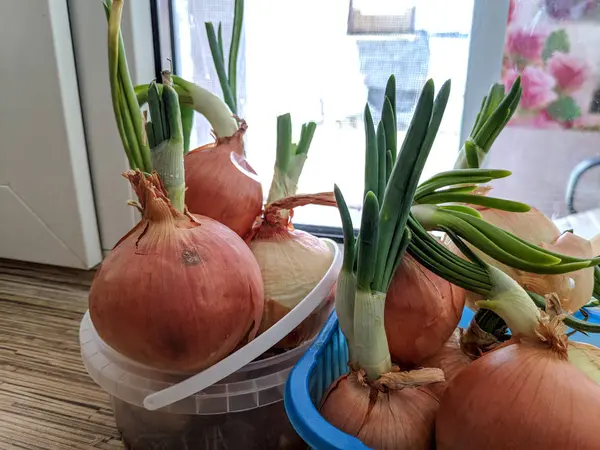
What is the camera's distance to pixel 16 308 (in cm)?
72

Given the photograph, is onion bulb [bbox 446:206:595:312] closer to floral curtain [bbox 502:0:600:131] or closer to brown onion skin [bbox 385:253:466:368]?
brown onion skin [bbox 385:253:466:368]

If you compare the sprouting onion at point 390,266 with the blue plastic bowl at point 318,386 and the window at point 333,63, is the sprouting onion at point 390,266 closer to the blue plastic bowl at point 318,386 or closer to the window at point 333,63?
the blue plastic bowl at point 318,386

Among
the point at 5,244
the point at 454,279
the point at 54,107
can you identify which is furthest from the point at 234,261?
the point at 5,244

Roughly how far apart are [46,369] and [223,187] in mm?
338

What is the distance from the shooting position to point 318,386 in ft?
1.34

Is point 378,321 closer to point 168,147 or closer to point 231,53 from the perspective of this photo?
point 168,147

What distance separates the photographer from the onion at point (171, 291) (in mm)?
354

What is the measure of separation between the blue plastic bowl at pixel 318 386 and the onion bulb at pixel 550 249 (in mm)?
116

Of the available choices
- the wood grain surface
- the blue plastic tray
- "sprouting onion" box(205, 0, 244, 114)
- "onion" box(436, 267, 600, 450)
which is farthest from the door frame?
"onion" box(436, 267, 600, 450)

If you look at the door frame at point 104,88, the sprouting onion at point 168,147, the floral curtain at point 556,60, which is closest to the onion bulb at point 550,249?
the sprouting onion at point 168,147

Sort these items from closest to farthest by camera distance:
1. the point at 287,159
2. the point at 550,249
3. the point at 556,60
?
the point at 550,249, the point at 287,159, the point at 556,60

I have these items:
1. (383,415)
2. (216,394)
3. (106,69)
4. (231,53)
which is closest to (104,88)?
(106,69)

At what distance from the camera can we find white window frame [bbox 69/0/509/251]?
666mm

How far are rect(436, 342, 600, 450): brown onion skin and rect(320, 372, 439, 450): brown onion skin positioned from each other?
1cm
